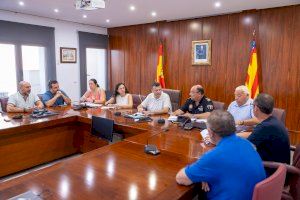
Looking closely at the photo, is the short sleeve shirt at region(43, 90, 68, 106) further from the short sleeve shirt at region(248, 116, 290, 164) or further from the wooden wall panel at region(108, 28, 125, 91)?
the short sleeve shirt at region(248, 116, 290, 164)

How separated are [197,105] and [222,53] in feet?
7.11

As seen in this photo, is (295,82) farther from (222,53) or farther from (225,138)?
(225,138)

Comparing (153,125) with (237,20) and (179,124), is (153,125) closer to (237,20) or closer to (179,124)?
(179,124)

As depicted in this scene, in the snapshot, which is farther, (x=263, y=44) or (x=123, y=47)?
(x=123, y=47)

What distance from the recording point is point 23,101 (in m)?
3.70

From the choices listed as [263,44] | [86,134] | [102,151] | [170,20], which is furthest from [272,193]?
[170,20]

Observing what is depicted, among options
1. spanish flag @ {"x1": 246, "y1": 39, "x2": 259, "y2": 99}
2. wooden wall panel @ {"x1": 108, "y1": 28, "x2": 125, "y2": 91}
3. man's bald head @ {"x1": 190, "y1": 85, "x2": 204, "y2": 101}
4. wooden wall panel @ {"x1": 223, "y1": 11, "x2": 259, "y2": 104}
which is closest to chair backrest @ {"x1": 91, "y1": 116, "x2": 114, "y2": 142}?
man's bald head @ {"x1": 190, "y1": 85, "x2": 204, "y2": 101}

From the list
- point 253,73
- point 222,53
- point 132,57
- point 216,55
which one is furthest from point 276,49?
point 132,57

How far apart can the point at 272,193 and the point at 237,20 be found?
166 inches

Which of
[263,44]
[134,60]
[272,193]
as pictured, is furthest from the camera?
[134,60]

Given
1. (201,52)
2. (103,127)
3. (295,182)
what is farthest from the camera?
(201,52)

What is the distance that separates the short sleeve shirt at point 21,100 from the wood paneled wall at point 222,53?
10.0ft

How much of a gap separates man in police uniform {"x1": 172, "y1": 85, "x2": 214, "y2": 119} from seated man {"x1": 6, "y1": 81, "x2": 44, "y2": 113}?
2207 millimetres

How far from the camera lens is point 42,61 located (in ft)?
18.8
